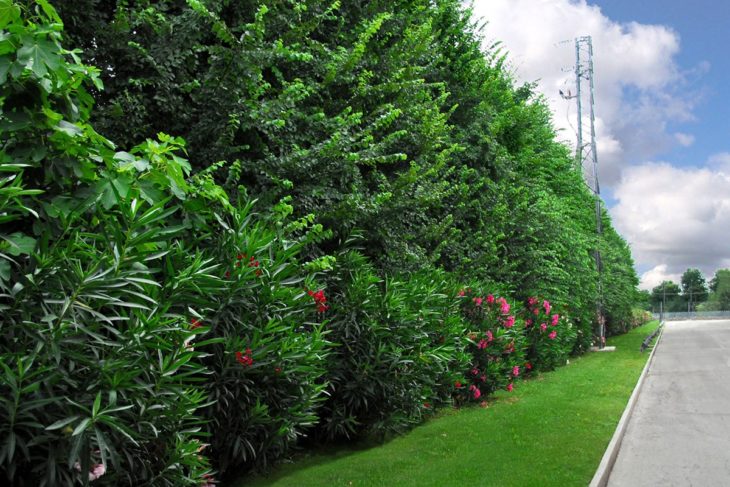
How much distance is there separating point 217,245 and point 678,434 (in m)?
8.33

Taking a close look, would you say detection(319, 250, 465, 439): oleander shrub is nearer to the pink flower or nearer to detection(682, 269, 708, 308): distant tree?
the pink flower

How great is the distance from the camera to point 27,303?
3.33 meters

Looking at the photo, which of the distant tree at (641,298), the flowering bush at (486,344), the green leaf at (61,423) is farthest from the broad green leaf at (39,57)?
the distant tree at (641,298)

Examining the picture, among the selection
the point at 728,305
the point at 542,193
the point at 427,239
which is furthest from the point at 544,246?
the point at 728,305

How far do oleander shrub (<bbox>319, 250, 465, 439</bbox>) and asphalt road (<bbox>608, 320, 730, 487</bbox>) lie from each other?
296 cm

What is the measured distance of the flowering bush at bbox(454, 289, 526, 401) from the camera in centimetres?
1229

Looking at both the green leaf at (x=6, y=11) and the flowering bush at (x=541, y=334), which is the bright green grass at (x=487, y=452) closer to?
the flowering bush at (x=541, y=334)

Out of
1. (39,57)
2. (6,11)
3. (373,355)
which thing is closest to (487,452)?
(373,355)

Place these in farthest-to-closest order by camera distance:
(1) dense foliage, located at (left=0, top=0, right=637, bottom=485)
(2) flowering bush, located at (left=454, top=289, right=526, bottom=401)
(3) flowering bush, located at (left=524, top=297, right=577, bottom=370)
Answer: (3) flowering bush, located at (left=524, top=297, right=577, bottom=370) → (2) flowering bush, located at (left=454, top=289, right=526, bottom=401) → (1) dense foliage, located at (left=0, top=0, right=637, bottom=485)

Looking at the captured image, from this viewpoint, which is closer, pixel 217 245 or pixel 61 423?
pixel 61 423

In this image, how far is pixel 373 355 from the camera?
7891 mm

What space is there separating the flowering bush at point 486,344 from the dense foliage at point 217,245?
0.22ft

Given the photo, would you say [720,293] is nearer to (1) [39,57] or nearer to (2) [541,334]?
(2) [541,334]

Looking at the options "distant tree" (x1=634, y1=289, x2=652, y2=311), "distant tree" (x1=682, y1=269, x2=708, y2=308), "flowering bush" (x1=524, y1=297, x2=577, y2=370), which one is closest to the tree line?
"distant tree" (x1=682, y1=269, x2=708, y2=308)
